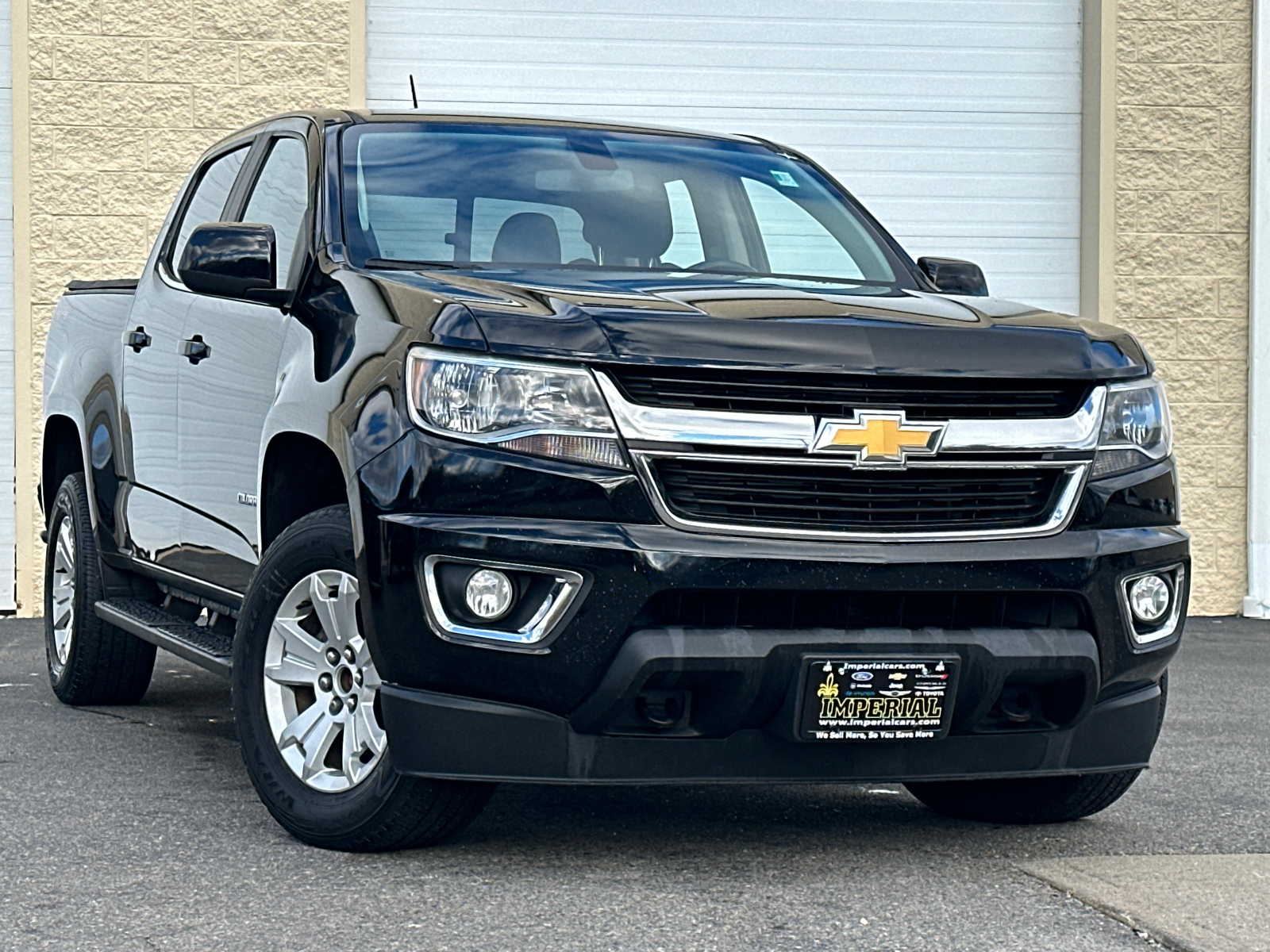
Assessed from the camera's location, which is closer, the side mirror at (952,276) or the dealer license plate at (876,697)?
the dealer license plate at (876,697)

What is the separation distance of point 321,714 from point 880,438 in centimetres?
136

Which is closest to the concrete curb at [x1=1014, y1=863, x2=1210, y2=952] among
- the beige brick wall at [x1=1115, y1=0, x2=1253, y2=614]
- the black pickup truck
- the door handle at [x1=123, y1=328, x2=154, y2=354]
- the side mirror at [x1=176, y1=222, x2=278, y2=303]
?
the black pickup truck

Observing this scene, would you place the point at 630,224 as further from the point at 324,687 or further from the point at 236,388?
the point at 324,687

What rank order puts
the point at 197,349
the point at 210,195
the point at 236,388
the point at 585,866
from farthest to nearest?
the point at 210,195, the point at 197,349, the point at 236,388, the point at 585,866

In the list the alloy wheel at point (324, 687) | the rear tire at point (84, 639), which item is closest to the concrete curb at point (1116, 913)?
the alloy wheel at point (324, 687)

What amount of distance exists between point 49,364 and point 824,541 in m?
4.05

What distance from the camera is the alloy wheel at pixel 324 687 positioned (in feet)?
14.0

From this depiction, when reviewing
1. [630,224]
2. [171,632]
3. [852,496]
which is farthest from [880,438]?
[171,632]

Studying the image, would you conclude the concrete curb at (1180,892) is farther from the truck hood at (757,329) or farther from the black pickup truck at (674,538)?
the truck hood at (757,329)

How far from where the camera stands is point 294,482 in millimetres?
4727

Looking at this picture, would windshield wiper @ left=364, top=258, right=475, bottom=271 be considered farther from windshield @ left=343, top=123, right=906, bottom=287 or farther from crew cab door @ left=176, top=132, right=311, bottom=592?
crew cab door @ left=176, top=132, right=311, bottom=592

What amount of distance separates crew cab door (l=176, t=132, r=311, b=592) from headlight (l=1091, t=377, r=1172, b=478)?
1.92 m

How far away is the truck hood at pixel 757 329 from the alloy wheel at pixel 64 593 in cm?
275

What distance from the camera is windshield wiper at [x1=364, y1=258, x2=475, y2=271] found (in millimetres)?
4773
